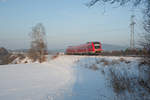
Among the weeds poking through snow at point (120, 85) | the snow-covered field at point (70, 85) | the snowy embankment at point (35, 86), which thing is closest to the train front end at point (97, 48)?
the snow-covered field at point (70, 85)

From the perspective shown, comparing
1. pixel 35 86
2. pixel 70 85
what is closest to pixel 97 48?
pixel 70 85

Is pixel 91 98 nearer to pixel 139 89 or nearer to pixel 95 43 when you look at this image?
pixel 139 89

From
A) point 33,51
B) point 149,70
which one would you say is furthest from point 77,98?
point 33,51

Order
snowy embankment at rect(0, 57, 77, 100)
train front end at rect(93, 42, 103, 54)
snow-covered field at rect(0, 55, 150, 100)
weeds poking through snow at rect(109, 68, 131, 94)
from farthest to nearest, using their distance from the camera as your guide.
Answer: train front end at rect(93, 42, 103, 54)
snowy embankment at rect(0, 57, 77, 100)
snow-covered field at rect(0, 55, 150, 100)
weeds poking through snow at rect(109, 68, 131, 94)

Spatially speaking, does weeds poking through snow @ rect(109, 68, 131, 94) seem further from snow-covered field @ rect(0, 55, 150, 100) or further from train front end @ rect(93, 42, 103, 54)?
train front end @ rect(93, 42, 103, 54)

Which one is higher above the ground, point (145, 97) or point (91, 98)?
point (145, 97)

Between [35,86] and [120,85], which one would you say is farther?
[35,86]

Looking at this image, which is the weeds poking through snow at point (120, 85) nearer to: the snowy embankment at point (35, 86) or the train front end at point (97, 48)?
the snowy embankment at point (35, 86)

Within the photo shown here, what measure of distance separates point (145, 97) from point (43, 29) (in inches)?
1167

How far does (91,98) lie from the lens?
4555 mm

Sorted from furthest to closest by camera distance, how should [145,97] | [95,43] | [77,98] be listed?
[95,43]
[77,98]
[145,97]

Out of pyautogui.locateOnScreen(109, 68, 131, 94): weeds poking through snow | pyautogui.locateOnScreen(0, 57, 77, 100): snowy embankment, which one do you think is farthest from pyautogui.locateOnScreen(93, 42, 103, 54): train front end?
pyautogui.locateOnScreen(109, 68, 131, 94): weeds poking through snow

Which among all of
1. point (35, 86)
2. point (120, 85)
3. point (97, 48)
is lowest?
point (35, 86)

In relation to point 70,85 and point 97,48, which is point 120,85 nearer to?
point 70,85
